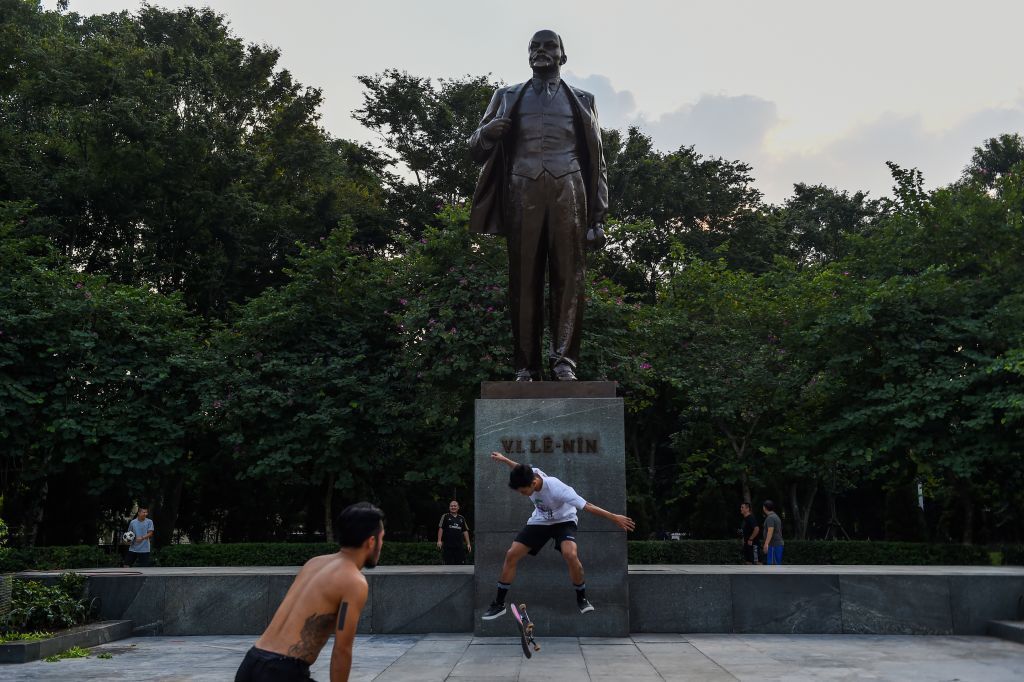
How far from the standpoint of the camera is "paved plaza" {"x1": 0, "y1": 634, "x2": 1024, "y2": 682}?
690 cm

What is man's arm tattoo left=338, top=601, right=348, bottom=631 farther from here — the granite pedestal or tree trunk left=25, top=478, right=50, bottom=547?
tree trunk left=25, top=478, right=50, bottom=547

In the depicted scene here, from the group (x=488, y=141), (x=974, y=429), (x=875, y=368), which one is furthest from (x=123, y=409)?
(x=974, y=429)

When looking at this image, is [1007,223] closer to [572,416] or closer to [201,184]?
[572,416]

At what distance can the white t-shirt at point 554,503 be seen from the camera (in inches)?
310

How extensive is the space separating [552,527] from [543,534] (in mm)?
102

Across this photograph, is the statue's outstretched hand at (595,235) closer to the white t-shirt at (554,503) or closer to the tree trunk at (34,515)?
the white t-shirt at (554,503)

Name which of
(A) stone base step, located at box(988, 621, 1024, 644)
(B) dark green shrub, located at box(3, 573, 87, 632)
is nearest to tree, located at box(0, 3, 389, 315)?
(B) dark green shrub, located at box(3, 573, 87, 632)

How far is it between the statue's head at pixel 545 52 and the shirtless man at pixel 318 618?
7.15 metres

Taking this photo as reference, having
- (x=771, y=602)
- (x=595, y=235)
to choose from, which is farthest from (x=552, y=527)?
(x=595, y=235)

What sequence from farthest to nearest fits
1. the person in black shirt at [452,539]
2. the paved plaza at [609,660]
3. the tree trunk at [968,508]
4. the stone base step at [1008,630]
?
the tree trunk at [968,508] < the person in black shirt at [452,539] < the stone base step at [1008,630] < the paved plaza at [609,660]

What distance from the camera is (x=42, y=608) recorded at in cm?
933

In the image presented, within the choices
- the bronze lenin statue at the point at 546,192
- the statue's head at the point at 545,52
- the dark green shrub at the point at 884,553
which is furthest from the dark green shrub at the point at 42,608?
the dark green shrub at the point at 884,553

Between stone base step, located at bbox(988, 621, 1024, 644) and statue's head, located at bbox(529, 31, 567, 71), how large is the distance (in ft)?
24.0

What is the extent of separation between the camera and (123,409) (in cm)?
2161
